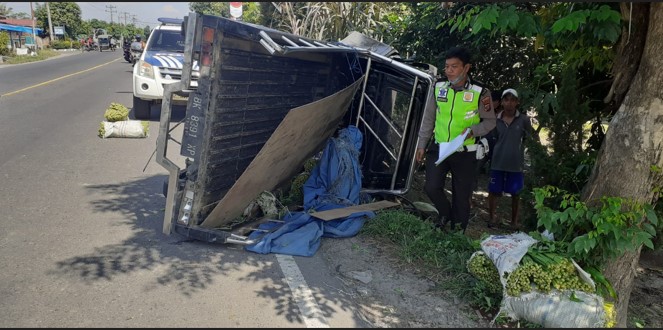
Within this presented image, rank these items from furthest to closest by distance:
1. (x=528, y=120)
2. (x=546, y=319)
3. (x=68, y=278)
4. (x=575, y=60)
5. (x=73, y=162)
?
(x=73, y=162) < (x=528, y=120) < (x=575, y=60) < (x=68, y=278) < (x=546, y=319)

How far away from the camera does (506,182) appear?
609 cm

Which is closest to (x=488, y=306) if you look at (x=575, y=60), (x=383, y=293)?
(x=383, y=293)

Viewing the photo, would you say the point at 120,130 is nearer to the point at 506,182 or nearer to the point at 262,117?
the point at 262,117

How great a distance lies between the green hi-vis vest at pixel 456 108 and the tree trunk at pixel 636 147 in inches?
47.5

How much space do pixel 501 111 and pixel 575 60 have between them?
1173 mm

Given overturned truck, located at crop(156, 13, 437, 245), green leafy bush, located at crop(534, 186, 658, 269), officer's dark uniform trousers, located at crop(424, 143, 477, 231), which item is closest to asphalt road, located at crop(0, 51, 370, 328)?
overturned truck, located at crop(156, 13, 437, 245)

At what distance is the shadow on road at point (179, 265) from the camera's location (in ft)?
12.2

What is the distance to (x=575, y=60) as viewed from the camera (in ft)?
16.3

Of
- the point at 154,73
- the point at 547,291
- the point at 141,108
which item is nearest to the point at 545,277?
the point at 547,291

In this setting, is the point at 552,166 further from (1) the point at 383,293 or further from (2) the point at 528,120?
(1) the point at 383,293

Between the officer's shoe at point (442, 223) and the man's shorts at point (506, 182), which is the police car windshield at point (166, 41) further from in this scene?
the officer's shoe at point (442, 223)

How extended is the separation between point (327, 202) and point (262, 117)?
1182mm

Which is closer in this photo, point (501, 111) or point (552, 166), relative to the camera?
point (552, 166)

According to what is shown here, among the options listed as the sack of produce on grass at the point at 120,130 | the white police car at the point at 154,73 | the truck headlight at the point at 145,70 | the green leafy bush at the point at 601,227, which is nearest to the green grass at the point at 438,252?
the green leafy bush at the point at 601,227
